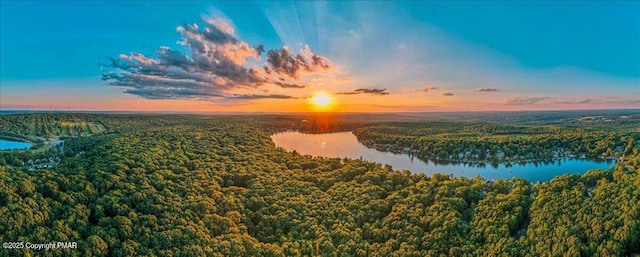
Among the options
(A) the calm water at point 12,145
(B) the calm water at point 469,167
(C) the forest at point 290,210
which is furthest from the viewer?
(B) the calm water at point 469,167

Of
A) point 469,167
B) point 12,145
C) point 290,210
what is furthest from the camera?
point 469,167

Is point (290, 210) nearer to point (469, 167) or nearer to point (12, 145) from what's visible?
point (12, 145)

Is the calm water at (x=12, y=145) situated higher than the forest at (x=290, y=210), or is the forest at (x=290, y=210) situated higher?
the calm water at (x=12, y=145)

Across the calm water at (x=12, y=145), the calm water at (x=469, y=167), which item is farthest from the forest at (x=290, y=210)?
the calm water at (x=469, y=167)

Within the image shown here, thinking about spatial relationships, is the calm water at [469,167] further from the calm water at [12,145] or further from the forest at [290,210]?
the calm water at [12,145]

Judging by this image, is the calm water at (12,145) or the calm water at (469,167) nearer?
the calm water at (12,145)

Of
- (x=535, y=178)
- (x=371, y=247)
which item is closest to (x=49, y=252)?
(x=371, y=247)

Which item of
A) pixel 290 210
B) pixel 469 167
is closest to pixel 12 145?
pixel 290 210

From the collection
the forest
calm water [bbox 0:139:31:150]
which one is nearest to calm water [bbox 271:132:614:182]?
the forest

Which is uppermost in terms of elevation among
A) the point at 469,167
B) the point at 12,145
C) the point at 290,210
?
the point at 12,145

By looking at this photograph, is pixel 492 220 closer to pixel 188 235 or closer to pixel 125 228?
pixel 188 235

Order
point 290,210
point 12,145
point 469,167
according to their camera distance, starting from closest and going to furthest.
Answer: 1. point 290,210
2. point 12,145
3. point 469,167
